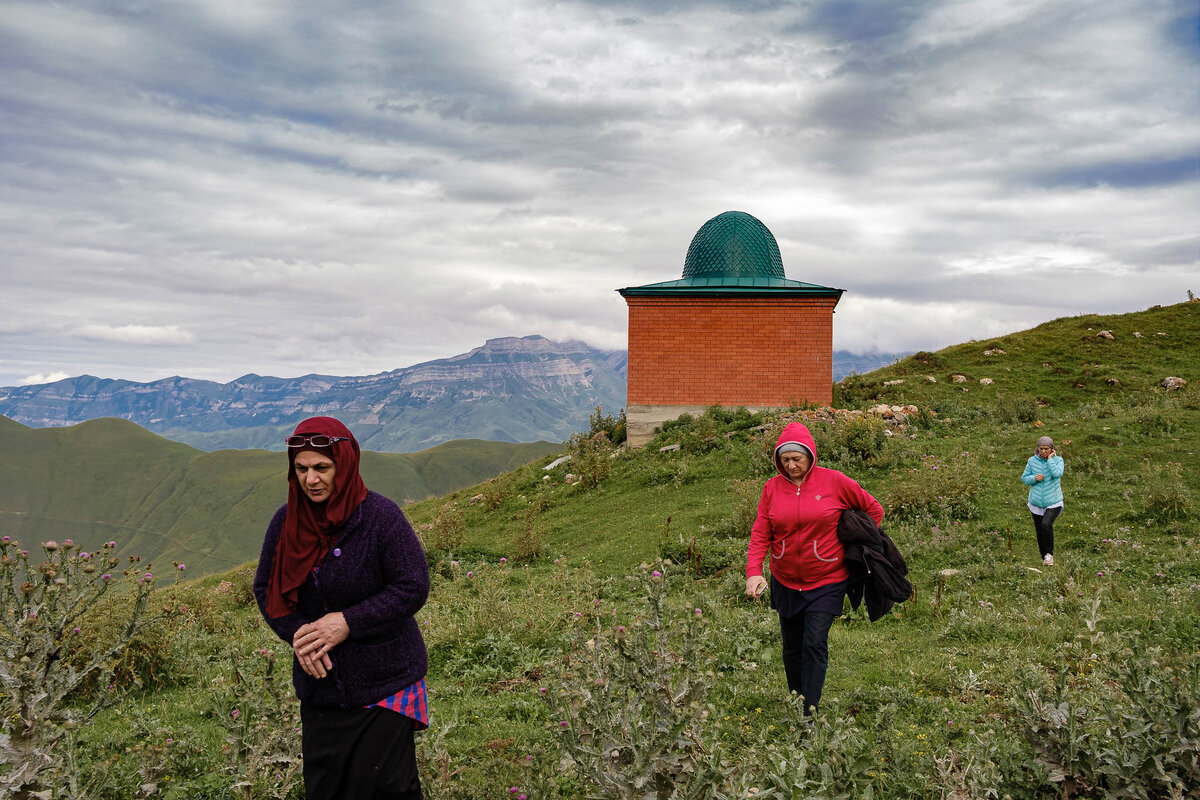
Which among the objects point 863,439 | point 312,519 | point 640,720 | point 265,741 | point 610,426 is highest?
point 610,426

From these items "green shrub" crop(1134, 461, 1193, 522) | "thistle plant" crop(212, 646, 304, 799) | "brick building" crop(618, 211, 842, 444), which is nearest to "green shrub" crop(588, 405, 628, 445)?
"brick building" crop(618, 211, 842, 444)

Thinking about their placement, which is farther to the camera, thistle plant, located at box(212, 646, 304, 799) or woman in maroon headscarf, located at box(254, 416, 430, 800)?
thistle plant, located at box(212, 646, 304, 799)

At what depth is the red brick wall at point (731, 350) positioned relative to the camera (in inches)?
784

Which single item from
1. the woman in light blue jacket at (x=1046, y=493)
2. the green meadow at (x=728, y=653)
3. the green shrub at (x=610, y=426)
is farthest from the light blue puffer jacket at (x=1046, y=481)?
the green shrub at (x=610, y=426)

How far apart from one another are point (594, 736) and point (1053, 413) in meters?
19.1

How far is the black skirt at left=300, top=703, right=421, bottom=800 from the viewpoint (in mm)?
3094

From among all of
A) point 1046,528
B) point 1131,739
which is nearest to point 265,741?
point 1131,739

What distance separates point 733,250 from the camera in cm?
2186

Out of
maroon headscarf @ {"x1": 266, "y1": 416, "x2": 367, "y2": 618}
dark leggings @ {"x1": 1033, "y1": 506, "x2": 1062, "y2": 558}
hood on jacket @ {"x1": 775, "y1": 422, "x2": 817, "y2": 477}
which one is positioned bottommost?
dark leggings @ {"x1": 1033, "y1": 506, "x2": 1062, "y2": 558}

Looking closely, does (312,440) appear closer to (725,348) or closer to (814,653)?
(814,653)

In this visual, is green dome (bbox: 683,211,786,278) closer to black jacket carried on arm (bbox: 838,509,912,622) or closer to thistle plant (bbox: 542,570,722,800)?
black jacket carried on arm (bbox: 838,509,912,622)

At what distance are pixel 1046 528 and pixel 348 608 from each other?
8.65 metres

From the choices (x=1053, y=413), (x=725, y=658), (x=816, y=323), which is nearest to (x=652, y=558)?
(x=725, y=658)

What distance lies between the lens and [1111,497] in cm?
1131
